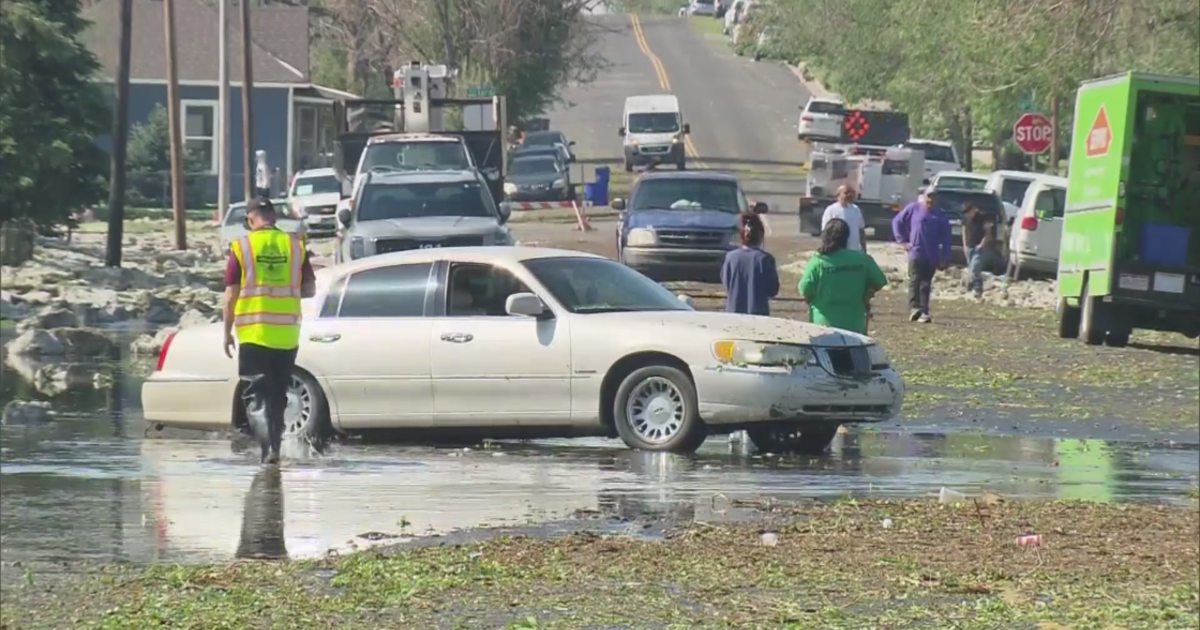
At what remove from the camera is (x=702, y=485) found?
11398mm

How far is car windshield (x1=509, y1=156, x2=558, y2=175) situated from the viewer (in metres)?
52.7

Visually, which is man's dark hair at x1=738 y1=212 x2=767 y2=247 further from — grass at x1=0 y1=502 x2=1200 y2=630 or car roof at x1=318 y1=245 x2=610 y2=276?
grass at x1=0 y1=502 x2=1200 y2=630

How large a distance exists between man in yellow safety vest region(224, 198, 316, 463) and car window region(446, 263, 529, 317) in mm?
1190

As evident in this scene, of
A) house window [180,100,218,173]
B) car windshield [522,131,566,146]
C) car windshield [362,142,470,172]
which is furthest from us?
car windshield [522,131,566,146]

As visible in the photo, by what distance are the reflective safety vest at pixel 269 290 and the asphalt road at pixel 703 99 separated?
147 ft

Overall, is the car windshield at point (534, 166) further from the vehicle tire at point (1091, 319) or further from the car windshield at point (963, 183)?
the vehicle tire at point (1091, 319)

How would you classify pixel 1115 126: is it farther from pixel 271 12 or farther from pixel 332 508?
pixel 271 12

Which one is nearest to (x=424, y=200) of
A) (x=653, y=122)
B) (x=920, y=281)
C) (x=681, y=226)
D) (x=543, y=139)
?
(x=681, y=226)

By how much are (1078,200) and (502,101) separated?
16658 mm

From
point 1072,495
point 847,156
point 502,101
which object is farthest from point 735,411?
point 847,156

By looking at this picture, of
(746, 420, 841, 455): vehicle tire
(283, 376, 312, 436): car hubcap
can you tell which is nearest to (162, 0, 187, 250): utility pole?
(283, 376, 312, 436): car hubcap

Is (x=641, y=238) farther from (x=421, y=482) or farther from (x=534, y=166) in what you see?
(x=534, y=166)

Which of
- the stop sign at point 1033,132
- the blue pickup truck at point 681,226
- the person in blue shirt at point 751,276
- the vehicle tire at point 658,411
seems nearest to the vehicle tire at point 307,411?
the vehicle tire at point 658,411

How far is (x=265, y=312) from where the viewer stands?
12375 millimetres
